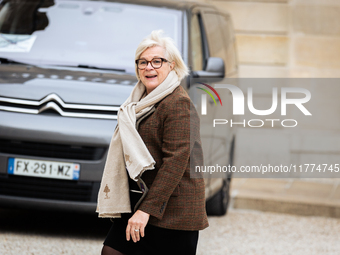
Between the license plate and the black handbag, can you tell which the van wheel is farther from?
the black handbag

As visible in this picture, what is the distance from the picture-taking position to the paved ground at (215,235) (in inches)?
176

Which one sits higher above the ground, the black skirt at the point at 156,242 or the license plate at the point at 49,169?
the black skirt at the point at 156,242

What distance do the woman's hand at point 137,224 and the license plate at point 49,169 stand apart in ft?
5.92

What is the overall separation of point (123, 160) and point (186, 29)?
9.05 feet

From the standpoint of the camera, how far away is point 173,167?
2.60 meters

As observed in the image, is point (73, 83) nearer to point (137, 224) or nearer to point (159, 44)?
point (159, 44)

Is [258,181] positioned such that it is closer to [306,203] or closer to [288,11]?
[306,203]

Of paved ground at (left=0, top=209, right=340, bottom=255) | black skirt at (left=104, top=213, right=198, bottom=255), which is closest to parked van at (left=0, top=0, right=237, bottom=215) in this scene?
paved ground at (left=0, top=209, right=340, bottom=255)

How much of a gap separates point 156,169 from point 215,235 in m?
2.87

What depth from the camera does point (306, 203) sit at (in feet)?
21.7

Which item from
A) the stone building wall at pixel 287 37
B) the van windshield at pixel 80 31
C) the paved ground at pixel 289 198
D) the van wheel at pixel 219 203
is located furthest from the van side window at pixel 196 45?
the stone building wall at pixel 287 37

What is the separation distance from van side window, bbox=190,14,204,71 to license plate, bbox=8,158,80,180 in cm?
144

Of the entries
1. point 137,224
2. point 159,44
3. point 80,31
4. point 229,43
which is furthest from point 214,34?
point 137,224

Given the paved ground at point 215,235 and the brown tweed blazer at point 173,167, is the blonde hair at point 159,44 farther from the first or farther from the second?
the paved ground at point 215,235
